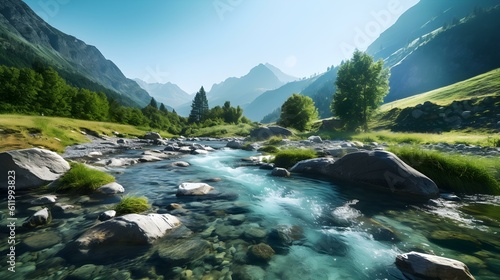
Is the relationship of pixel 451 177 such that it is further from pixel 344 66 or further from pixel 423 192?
pixel 344 66

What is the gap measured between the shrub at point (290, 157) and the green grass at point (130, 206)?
34.2 ft

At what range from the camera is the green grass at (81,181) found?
31.5 ft

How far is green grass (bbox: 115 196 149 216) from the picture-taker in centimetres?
738

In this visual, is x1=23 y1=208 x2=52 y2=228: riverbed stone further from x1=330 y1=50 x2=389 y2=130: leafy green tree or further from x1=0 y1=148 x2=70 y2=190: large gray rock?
x1=330 y1=50 x2=389 y2=130: leafy green tree

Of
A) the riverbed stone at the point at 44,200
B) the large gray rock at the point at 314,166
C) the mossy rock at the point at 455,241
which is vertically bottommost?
the riverbed stone at the point at 44,200

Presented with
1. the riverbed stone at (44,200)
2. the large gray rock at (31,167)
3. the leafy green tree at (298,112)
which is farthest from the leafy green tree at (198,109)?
the riverbed stone at (44,200)

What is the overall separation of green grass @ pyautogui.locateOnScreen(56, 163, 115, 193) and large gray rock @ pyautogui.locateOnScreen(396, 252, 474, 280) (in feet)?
35.8

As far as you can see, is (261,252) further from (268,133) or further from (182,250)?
(268,133)

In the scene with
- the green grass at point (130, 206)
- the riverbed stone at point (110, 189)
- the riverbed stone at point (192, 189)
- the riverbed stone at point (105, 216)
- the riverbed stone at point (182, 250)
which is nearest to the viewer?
the riverbed stone at point (182, 250)

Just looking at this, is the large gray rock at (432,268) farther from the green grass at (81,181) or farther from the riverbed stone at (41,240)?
the green grass at (81,181)

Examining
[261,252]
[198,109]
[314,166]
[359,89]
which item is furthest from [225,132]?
[261,252]

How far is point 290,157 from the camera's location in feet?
55.0

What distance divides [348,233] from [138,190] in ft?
28.7

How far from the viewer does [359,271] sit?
4.89 meters
